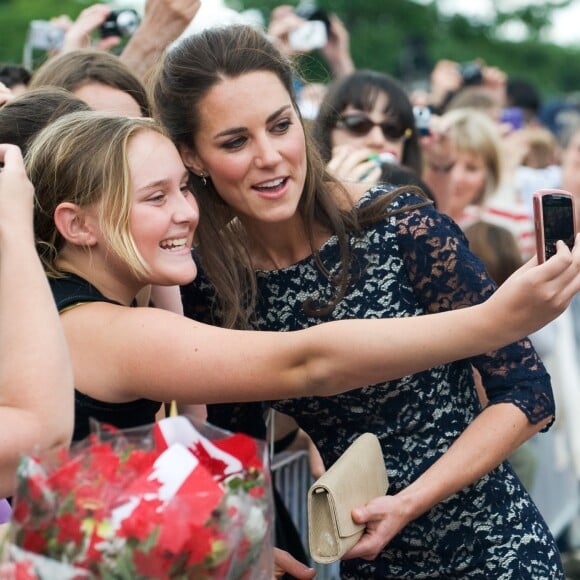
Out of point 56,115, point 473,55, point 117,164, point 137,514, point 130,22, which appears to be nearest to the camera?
point 137,514

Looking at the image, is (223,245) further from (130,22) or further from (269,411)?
(130,22)

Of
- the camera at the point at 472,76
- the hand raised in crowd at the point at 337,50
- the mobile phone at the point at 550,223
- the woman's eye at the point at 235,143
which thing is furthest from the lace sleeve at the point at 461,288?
the camera at the point at 472,76

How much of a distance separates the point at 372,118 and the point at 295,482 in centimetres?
174

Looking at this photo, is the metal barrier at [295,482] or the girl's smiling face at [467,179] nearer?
the metal barrier at [295,482]

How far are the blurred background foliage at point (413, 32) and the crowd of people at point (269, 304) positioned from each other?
86.0 feet

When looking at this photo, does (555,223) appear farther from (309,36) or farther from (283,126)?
(309,36)

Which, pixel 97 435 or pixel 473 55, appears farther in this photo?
pixel 473 55

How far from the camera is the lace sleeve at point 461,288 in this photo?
3.00 metres

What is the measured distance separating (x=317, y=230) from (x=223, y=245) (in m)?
0.28

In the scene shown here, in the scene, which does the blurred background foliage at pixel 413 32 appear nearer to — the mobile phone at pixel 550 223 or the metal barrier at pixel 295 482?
the metal barrier at pixel 295 482

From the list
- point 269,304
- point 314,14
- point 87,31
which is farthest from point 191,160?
point 314,14

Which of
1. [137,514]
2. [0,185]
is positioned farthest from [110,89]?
[137,514]

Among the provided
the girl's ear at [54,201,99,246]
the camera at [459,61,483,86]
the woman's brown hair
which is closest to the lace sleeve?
the woman's brown hair

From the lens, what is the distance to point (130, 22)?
5.89 meters
